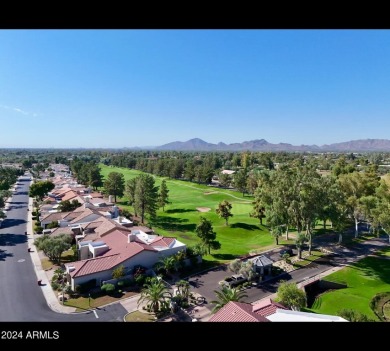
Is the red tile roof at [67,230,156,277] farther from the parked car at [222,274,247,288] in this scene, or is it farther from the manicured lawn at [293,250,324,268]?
the manicured lawn at [293,250,324,268]

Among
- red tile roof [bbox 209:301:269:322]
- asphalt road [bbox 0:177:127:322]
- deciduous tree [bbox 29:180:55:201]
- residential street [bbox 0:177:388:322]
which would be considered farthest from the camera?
deciduous tree [bbox 29:180:55:201]

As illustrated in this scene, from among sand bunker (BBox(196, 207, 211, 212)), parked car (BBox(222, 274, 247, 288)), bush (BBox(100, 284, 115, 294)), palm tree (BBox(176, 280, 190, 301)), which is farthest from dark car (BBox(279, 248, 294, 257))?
sand bunker (BBox(196, 207, 211, 212))

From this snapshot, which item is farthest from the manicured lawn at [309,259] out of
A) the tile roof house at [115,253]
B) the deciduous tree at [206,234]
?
the tile roof house at [115,253]

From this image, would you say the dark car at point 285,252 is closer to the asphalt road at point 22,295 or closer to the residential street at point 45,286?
the residential street at point 45,286

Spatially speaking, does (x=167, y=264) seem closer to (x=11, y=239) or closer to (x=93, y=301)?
(x=93, y=301)

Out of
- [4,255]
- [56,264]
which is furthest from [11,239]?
[56,264]

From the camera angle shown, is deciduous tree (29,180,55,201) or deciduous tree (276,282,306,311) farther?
deciduous tree (29,180,55,201)
